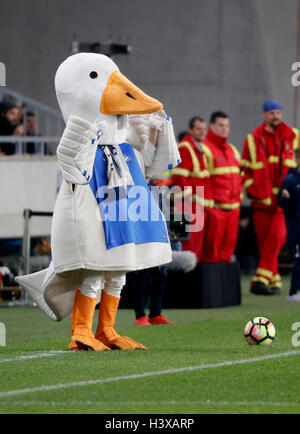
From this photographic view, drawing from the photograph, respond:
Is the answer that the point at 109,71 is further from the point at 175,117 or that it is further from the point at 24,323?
the point at 175,117

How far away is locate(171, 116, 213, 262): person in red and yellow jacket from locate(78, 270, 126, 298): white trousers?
551 cm

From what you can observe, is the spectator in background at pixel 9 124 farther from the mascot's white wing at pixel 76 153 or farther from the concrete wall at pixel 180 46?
the mascot's white wing at pixel 76 153

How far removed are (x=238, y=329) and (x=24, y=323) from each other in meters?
2.08

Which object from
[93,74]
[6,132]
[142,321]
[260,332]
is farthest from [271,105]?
[93,74]

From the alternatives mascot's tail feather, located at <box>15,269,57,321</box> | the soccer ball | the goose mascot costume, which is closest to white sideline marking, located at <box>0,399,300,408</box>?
the goose mascot costume

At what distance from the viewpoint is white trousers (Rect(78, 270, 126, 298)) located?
684 centimetres

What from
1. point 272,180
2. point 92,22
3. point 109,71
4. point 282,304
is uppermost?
point 92,22

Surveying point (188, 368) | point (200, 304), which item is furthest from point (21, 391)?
point (200, 304)

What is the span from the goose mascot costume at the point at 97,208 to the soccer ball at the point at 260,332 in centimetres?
81

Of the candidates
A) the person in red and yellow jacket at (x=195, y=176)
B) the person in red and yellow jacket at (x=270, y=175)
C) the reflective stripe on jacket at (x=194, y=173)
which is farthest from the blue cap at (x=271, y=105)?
the reflective stripe on jacket at (x=194, y=173)

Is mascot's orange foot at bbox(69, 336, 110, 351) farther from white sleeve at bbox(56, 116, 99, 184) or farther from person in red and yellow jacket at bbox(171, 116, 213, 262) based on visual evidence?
person in red and yellow jacket at bbox(171, 116, 213, 262)

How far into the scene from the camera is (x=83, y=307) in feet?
22.5

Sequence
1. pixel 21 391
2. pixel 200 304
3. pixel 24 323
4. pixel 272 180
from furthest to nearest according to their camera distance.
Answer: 1. pixel 272 180
2. pixel 200 304
3. pixel 24 323
4. pixel 21 391

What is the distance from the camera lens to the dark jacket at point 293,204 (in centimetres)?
1200
